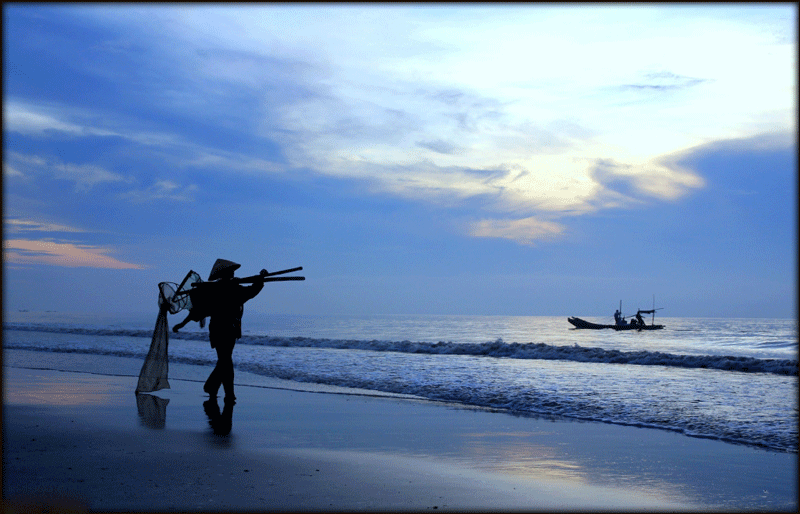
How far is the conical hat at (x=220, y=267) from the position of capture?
976cm

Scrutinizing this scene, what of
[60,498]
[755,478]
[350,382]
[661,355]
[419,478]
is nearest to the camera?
[60,498]

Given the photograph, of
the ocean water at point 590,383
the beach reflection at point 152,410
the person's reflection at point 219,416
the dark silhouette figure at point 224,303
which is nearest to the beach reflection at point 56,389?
the beach reflection at point 152,410

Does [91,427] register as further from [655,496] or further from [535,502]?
[655,496]

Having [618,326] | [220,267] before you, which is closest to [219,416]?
[220,267]

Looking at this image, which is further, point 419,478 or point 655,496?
point 419,478

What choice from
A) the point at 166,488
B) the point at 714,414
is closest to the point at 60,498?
the point at 166,488

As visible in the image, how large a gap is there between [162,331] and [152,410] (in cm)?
167

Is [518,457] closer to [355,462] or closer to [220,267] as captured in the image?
[355,462]

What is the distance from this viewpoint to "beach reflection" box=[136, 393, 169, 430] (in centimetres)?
833

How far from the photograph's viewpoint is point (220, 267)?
32.1ft

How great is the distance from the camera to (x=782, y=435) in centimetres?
812

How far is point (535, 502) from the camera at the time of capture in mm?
5016

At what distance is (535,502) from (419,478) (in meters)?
1.17

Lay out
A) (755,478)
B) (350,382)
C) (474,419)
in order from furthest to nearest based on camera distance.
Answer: (350,382), (474,419), (755,478)
